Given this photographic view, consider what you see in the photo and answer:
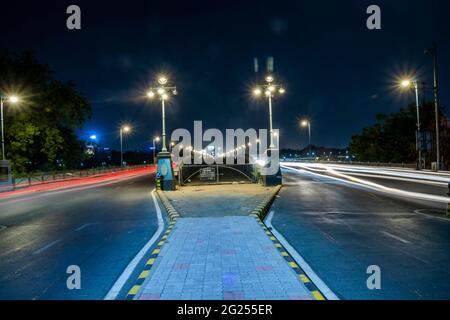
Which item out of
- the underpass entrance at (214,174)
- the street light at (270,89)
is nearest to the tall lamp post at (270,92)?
the street light at (270,89)

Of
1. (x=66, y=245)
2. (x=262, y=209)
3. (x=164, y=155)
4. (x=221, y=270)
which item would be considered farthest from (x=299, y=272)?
(x=164, y=155)

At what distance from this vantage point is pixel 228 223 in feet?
39.5

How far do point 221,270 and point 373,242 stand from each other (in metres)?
4.73

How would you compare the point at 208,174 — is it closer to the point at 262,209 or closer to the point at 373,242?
the point at 262,209

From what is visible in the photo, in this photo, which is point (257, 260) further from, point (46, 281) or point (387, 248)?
point (46, 281)

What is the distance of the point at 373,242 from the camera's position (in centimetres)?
966

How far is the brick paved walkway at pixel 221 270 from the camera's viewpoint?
5.88 m

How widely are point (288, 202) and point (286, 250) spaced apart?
31.2 feet

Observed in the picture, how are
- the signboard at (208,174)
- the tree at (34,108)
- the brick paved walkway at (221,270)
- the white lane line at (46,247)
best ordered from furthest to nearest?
1. the tree at (34,108)
2. the signboard at (208,174)
3. the white lane line at (46,247)
4. the brick paved walkway at (221,270)

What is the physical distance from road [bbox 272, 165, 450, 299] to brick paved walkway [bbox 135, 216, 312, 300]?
2.65 feet

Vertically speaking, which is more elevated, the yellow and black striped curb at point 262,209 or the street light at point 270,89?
the street light at point 270,89

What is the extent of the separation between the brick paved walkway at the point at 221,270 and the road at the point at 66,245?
37.0 inches

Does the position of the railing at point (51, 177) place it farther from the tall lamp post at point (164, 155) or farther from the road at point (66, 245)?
the road at point (66, 245)
